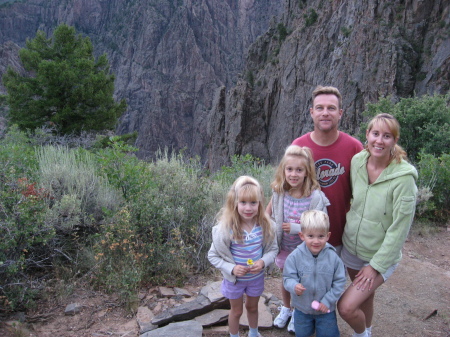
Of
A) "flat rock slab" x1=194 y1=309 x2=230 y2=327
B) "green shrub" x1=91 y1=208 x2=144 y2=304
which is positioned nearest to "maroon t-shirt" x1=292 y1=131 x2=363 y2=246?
"flat rock slab" x1=194 y1=309 x2=230 y2=327

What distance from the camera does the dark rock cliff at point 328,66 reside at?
3656cm

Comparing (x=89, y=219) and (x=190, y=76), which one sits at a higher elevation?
(x=190, y=76)

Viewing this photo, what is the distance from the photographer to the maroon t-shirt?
3176mm

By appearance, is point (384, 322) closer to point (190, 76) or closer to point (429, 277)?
point (429, 277)

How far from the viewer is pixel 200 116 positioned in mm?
92062

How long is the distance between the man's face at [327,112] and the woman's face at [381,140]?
1.38ft

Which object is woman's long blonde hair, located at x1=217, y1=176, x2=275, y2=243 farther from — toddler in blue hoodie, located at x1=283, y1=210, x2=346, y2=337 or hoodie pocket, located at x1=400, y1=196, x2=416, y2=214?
hoodie pocket, located at x1=400, y1=196, x2=416, y2=214

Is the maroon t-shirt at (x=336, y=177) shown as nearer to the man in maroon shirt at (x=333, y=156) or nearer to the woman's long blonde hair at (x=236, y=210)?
the man in maroon shirt at (x=333, y=156)

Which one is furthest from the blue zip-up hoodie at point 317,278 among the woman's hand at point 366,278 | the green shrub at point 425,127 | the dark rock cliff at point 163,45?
the dark rock cliff at point 163,45

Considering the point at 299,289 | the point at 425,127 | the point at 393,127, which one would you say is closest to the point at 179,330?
the point at 299,289

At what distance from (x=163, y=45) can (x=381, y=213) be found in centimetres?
10363

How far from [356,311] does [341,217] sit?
2.58 ft

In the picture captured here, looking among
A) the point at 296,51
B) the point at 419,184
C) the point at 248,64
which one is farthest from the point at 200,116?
the point at 419,184

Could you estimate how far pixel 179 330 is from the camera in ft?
10.4
